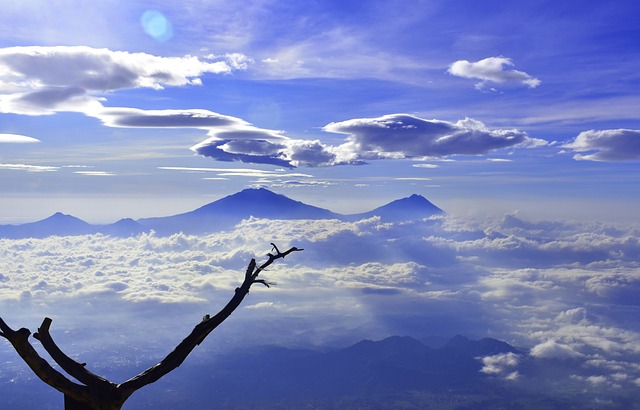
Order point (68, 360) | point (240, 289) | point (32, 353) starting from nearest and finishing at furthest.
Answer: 1. point (32, 353)
2. point (68, 360)
3. point (240, 289)

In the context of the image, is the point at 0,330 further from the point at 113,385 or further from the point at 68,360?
the point at 113,385

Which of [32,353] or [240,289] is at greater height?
[240,289]

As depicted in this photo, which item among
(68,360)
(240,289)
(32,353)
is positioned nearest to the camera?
(32,353)

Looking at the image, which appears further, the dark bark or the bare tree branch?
the bare tree branch

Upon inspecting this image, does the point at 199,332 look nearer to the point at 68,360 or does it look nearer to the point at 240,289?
the point at 240,289

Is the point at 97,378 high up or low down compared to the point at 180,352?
down

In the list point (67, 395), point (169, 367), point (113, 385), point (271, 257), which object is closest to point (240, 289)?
point (271, 257)

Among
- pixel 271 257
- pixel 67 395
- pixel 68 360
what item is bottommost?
pixel 67 395

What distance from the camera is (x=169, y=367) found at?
27.2 feet

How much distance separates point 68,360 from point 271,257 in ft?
11.3

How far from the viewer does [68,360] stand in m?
8.13

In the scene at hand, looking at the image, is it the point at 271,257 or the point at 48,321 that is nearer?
the point at 48,321

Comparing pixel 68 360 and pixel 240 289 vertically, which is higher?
pixel 240 289

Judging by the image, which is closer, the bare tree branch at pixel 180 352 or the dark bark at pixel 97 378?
the dark bark at pixel 97 378
